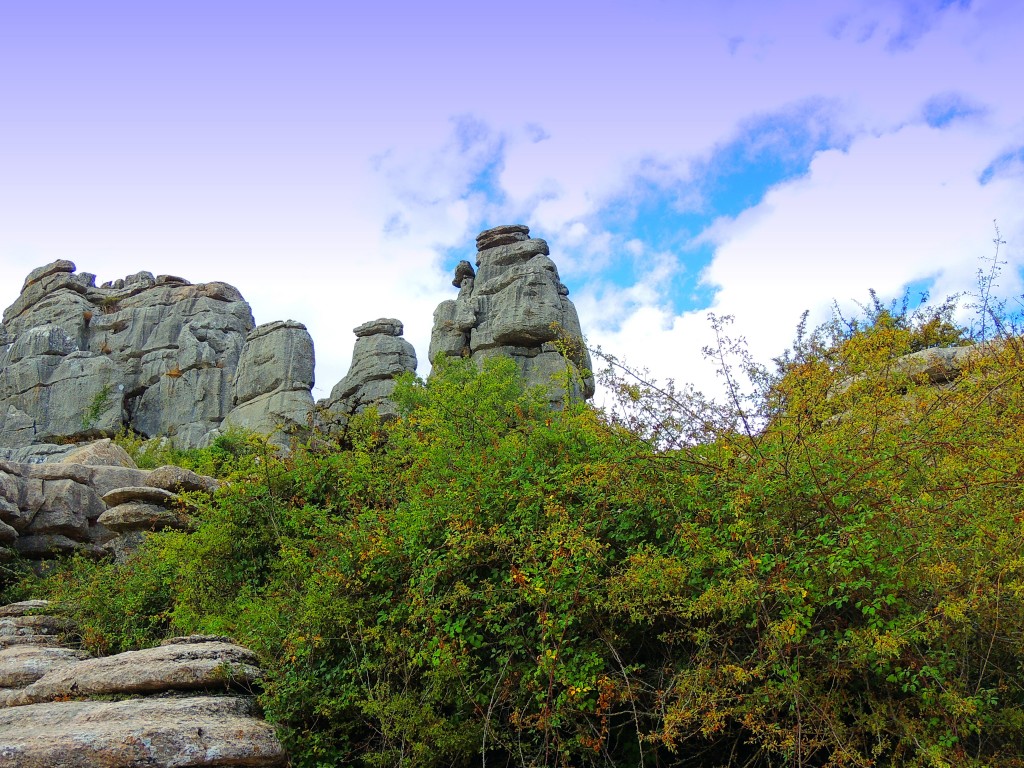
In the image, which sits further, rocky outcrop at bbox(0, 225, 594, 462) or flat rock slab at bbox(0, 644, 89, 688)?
rocky outcrop at bbox(0, 225, 594, 462)

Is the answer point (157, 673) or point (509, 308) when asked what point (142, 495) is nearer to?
point (157, 673)

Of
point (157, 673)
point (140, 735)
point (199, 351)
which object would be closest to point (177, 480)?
point (157, 673)

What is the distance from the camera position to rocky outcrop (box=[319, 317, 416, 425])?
28.4m

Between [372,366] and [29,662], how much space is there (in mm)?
22260

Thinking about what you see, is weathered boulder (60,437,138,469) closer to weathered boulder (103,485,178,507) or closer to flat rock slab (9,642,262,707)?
weathered boulder (103,485,178,507)

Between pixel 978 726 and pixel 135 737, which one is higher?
pixel 135 737

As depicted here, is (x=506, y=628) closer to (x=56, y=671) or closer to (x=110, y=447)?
(x=56, y=671)

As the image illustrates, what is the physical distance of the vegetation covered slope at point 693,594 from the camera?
3.80 m

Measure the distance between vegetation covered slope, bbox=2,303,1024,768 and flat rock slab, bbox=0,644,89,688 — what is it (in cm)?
210

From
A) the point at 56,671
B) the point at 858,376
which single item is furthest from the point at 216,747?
the point at 858,376

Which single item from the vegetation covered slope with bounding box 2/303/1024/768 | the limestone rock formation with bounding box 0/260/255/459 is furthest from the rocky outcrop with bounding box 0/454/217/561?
the limestone rock formation with bounding box 0/260/255/459

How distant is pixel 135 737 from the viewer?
13.8 ft

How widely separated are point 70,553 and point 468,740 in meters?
11.5

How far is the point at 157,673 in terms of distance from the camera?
518cm
